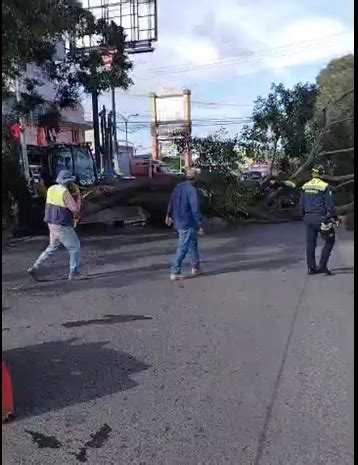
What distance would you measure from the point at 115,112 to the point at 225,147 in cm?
399

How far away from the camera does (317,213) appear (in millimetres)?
9484

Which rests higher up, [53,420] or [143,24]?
[143,24]

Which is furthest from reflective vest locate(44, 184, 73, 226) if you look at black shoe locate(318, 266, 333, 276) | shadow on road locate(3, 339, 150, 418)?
black shoe locate(318, 266, 333, 276)

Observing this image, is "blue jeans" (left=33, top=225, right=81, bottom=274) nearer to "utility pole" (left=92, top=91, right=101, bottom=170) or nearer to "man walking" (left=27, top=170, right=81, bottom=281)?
"man walking" (left=27, top=170, right=81, bottom=281)

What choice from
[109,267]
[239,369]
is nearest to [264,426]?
[239,369]

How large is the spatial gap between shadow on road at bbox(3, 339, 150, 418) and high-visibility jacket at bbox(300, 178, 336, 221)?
4.57m

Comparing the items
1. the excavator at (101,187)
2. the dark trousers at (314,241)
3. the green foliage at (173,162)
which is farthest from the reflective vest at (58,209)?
the green foliage at (173,162)

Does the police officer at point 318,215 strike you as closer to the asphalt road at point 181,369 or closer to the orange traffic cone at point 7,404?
the asphalt road at point 181,369

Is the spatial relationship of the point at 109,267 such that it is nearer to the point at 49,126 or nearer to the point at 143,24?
the point at 143,24

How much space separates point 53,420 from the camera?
4180mm

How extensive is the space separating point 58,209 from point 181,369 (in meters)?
4.50

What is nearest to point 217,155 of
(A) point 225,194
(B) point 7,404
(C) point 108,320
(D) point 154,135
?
(A) point 225,194

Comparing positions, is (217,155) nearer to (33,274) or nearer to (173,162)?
(173,162)

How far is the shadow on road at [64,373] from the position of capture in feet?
14.8
